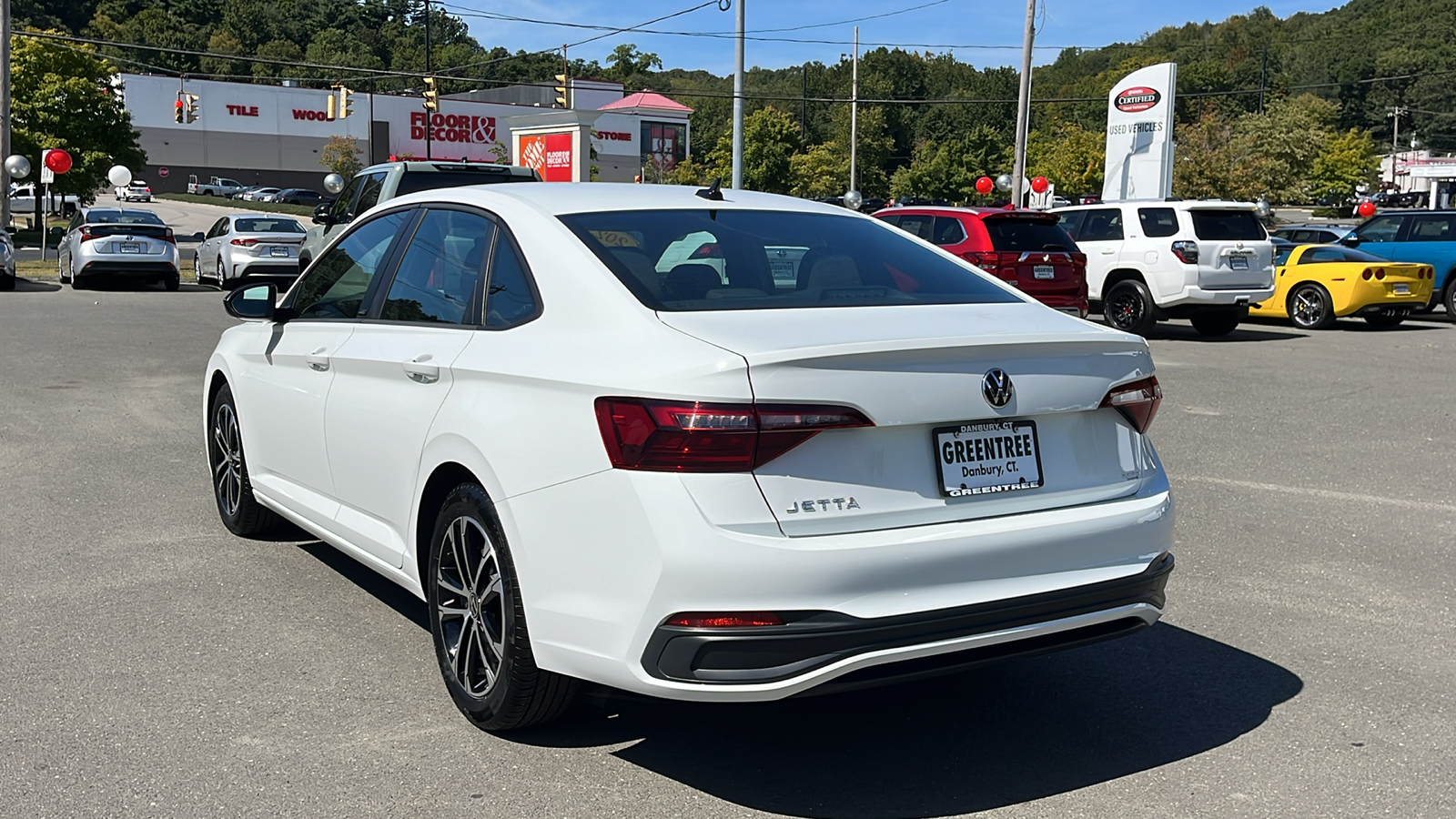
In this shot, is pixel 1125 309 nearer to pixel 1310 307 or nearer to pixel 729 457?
pixel 1310 307

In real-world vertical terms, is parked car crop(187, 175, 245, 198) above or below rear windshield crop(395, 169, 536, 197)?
above

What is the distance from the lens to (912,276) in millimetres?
4555

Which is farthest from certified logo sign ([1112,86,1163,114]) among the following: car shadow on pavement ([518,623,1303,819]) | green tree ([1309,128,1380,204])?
green tree ([1309,128,1380,204])

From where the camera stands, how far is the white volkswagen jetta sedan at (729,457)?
340cm

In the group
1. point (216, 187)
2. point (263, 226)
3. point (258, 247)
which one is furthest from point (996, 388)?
point (216, 187)

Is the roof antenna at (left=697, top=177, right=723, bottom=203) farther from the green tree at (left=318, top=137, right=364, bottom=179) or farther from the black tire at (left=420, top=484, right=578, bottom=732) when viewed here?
the green tree at (left=318, top=137, right=364, bottom=179)

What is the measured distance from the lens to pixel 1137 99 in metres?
35.7

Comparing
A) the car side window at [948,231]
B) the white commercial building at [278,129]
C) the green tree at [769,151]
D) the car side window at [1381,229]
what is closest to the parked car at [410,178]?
the car side window at [948,231]

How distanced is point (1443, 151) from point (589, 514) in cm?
17237

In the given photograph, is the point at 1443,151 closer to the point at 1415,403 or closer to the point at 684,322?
the point at 1415,403

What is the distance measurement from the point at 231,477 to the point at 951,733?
13.3 feet

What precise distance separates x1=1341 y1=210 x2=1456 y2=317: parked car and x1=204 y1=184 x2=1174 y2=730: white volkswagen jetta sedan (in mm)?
21485

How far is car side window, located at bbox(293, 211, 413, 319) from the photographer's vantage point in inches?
205

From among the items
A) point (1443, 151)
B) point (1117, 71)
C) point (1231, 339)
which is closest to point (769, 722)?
point (1231, 339)
